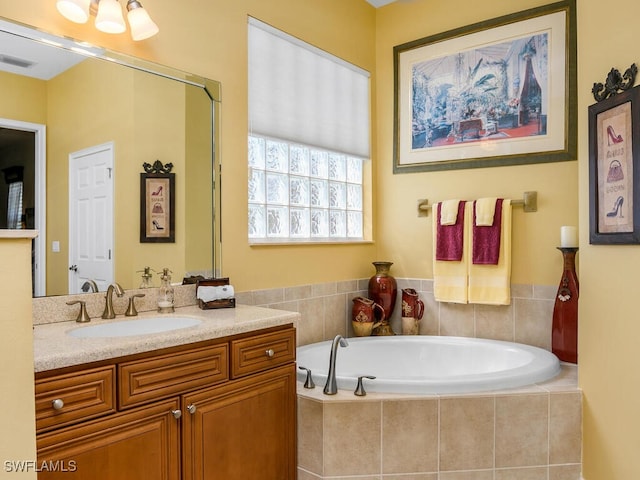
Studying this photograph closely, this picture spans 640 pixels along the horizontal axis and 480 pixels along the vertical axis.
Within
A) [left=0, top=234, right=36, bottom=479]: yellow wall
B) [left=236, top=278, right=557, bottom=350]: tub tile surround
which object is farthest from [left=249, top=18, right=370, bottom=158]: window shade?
[left=0, top=234, right=36, bottom=479]: yellow wall

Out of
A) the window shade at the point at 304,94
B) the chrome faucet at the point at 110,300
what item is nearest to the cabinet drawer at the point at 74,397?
the chrome faucet at the point at 110,300

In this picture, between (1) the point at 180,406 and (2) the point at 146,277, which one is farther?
(2) the point at 146,277

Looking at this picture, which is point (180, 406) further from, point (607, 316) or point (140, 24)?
point (607, 316)

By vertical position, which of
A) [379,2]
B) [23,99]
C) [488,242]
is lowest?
[488,242]

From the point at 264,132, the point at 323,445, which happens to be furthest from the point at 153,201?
the point at 323,445

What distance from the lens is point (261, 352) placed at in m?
1.93

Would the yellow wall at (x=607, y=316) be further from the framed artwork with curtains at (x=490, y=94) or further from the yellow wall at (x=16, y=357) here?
the yellow wall at (x=16, y=357)

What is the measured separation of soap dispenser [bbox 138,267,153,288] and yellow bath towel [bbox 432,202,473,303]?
191cm

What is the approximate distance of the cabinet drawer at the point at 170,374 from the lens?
149 cm

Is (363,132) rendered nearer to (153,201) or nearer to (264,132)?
(264,132)

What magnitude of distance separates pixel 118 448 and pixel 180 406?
23cm

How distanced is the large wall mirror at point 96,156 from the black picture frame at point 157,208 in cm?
3

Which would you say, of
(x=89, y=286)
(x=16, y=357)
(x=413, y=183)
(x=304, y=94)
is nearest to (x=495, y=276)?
(x=413, y=183)

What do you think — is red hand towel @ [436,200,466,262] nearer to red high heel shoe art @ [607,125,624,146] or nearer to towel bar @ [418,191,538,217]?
towel bar @ [418,191,538,217]
